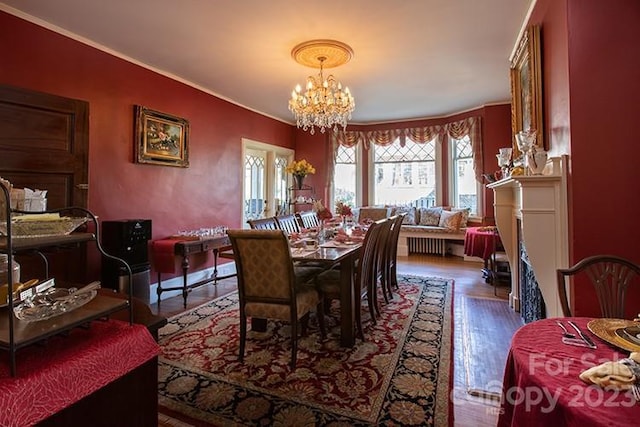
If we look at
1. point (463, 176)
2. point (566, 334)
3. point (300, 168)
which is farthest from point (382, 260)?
point (463, 176)

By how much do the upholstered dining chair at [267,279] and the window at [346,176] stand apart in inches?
190

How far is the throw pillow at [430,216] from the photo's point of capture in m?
6.25

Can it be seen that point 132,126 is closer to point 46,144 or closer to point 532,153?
point 46,144

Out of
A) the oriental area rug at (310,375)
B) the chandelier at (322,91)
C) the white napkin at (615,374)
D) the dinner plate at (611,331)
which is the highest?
the chandelier at (322,91)

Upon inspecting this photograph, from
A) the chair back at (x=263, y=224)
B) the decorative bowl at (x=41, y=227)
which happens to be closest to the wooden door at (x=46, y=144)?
the chair back at (x=263, y=224)

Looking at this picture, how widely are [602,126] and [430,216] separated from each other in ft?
14.9

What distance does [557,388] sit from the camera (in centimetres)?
83

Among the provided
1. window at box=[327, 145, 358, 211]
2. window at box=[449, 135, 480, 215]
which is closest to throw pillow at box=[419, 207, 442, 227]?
window at box=[449, 135, 480, 215]

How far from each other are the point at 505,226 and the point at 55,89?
4.56m

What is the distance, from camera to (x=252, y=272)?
7.30 feet

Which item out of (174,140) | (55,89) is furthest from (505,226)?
(55,89)

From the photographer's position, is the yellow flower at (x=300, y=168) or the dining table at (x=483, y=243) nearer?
the dining table at (x=483, y=243)

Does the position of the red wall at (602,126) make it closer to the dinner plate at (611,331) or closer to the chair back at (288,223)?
the dinner plate at (611,331)

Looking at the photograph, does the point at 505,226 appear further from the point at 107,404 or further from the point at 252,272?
the point at 107,404
